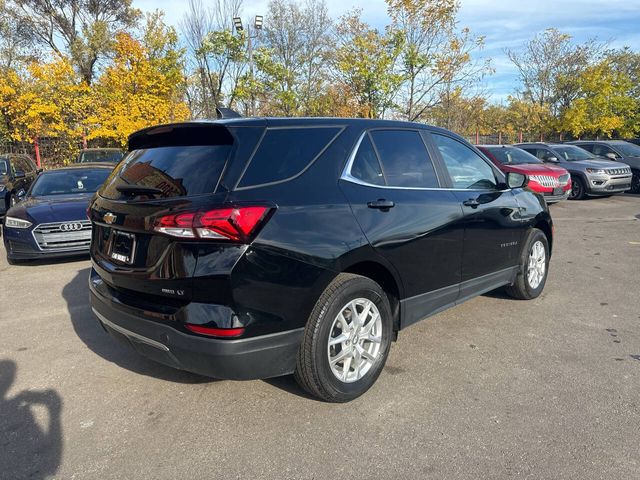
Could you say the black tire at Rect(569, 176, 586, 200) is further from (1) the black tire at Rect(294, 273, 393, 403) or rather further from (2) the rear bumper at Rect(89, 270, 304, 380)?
(2) the rear bumper at Rect(89, 270, 304, 380)

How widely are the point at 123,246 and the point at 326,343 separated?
54.4 inches

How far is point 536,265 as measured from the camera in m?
4.99

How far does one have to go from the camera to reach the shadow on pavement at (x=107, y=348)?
11.3 feet

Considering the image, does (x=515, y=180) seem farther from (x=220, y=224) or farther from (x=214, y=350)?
(x=214, y=350)

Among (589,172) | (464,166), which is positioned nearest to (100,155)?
(464,166)

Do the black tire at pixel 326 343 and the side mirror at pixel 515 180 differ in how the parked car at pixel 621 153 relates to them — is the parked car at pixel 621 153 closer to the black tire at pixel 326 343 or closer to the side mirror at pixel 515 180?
the side mirror at pixel 515 180

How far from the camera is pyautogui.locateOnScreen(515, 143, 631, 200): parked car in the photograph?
13.5 m

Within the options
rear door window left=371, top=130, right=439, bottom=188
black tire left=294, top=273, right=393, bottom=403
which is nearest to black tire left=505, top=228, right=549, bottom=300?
rear door window left=371, top=130, right=439, bottom=188

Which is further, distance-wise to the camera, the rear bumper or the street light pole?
the street light pole

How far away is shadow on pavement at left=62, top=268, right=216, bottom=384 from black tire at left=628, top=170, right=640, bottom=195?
1610 centimetres

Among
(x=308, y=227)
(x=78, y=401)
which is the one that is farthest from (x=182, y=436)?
(x=308, y=227)

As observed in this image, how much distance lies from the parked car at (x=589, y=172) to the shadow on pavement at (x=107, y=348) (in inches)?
490

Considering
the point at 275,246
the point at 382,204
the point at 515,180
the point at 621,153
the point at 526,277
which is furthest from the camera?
the point at 621,153

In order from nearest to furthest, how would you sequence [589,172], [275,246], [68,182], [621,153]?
[275,246] → [68,182] → [589,172] → [621,153]
